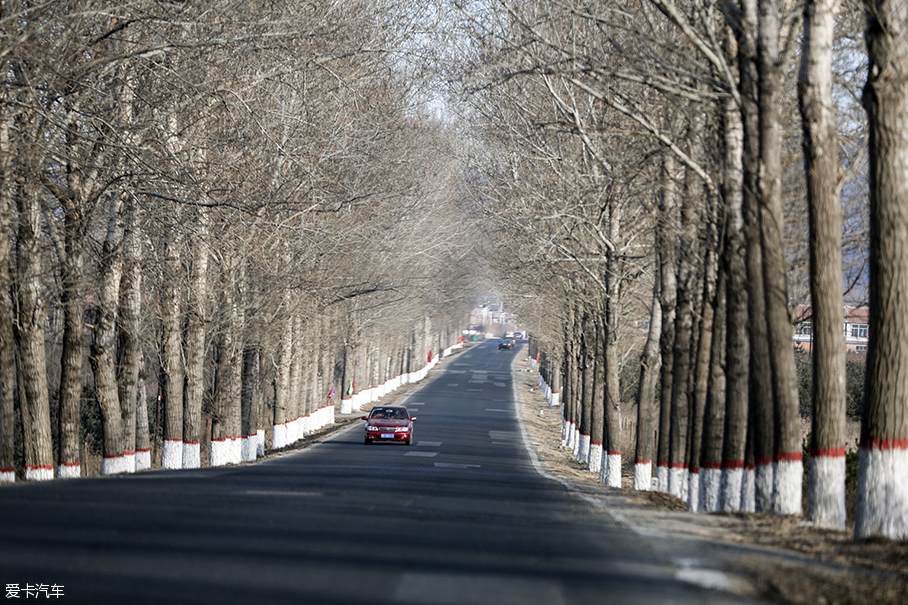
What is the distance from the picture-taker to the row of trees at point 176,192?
15.2 metres

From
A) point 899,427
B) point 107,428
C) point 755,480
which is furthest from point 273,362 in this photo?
point 899,427

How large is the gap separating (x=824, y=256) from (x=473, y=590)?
6.61m

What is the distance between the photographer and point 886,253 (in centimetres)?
1030

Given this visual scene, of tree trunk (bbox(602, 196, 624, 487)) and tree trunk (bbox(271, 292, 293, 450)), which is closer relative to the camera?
tree trunk (bbox(602, 196, 624, 487))

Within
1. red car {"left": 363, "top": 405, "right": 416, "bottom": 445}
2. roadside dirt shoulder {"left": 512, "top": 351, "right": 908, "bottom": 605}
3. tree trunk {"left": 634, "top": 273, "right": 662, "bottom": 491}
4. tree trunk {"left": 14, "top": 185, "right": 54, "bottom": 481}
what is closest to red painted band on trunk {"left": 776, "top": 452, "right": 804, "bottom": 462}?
roadside dirt shoulder {"left": 512, "top": 351, "right": 908, "bottom": 605}

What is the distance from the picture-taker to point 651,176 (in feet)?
63.6

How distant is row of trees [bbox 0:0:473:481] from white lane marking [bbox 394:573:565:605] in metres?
8.73

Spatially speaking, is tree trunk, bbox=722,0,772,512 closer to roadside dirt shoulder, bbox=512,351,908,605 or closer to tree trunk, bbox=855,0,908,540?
roadside dirt shoulder, bbox=512,351,908,605

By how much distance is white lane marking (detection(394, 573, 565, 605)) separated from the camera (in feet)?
21.1

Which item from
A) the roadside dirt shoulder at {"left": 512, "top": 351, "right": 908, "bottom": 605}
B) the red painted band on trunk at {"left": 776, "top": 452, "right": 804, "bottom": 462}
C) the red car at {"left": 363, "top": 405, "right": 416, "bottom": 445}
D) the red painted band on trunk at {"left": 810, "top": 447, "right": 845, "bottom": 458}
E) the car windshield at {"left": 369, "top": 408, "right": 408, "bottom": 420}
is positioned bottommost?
→ the red car at {"left": 363, "top": 405, "right": 416, "bottom": 445}

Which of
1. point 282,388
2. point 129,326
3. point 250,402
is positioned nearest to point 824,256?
point 129,326

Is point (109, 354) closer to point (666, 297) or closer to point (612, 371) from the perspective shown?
point (666, 297)

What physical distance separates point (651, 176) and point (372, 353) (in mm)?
49567

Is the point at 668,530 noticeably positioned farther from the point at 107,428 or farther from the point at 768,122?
the point at 107,428
